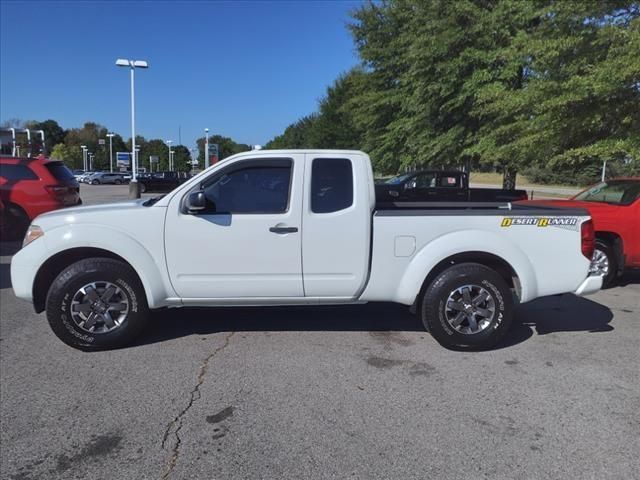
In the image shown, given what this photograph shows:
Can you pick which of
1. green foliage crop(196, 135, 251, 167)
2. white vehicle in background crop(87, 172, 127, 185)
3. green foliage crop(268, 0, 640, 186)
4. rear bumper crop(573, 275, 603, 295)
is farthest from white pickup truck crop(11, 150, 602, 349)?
green foliage crop(196, 135, 251, 167)

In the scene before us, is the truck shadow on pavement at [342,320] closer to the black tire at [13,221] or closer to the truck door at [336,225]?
the truck door at [336,225]

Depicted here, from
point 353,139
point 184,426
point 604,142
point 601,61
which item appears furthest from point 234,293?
point 353,139

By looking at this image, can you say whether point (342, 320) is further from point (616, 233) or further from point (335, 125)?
point (335, 125)

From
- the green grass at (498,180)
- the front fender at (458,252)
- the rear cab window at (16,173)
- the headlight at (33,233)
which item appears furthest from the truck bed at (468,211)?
the green grass at (498,180)

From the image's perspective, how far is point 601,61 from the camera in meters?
9.19

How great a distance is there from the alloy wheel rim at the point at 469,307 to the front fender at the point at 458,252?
12.9 inches

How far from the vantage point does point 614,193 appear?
7.93 m

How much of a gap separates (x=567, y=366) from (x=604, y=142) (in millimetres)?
5833

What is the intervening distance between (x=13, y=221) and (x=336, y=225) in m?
9.11

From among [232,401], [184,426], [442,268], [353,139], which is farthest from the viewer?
[353,139]

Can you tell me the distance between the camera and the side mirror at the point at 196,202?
4512 mm

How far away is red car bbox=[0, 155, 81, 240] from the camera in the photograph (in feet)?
35.2

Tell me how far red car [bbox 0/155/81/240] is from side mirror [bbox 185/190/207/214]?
7.48 m

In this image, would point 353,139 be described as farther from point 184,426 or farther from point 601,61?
point 184,426
